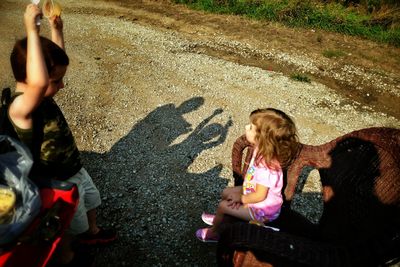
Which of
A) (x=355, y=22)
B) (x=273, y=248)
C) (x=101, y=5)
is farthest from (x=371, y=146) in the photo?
(x=101, y=5)

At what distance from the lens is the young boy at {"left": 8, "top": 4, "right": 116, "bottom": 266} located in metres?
1.97

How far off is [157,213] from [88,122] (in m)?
2.24

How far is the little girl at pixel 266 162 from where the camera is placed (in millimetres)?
2637

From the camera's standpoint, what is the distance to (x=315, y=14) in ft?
31.4

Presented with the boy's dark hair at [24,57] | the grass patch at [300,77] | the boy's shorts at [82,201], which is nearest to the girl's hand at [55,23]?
the boy's dark hair at [24,57]

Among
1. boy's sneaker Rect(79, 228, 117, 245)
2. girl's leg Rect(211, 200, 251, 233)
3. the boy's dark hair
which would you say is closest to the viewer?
the boy's dark hair

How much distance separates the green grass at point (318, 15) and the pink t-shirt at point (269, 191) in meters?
7.53

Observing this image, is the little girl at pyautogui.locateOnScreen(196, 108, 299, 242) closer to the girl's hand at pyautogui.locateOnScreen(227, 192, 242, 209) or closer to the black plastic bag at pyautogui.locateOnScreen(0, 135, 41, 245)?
the girl's hand at pyautogui.locateOnScreen(227, 192, 242, 209)

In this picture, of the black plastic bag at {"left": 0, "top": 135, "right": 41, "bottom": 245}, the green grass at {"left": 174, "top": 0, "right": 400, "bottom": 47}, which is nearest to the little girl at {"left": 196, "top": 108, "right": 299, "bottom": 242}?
the black plastic bag at {"left": 0, "top": 135, "right": 41, "bottom": 245}

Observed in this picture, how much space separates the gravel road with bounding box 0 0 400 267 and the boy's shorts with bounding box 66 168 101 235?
2.41 feet

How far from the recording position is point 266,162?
266 cm

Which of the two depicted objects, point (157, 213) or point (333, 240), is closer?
point (333, 240)

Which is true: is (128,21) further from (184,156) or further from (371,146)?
(371,146)

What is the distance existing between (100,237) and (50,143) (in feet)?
4.49
